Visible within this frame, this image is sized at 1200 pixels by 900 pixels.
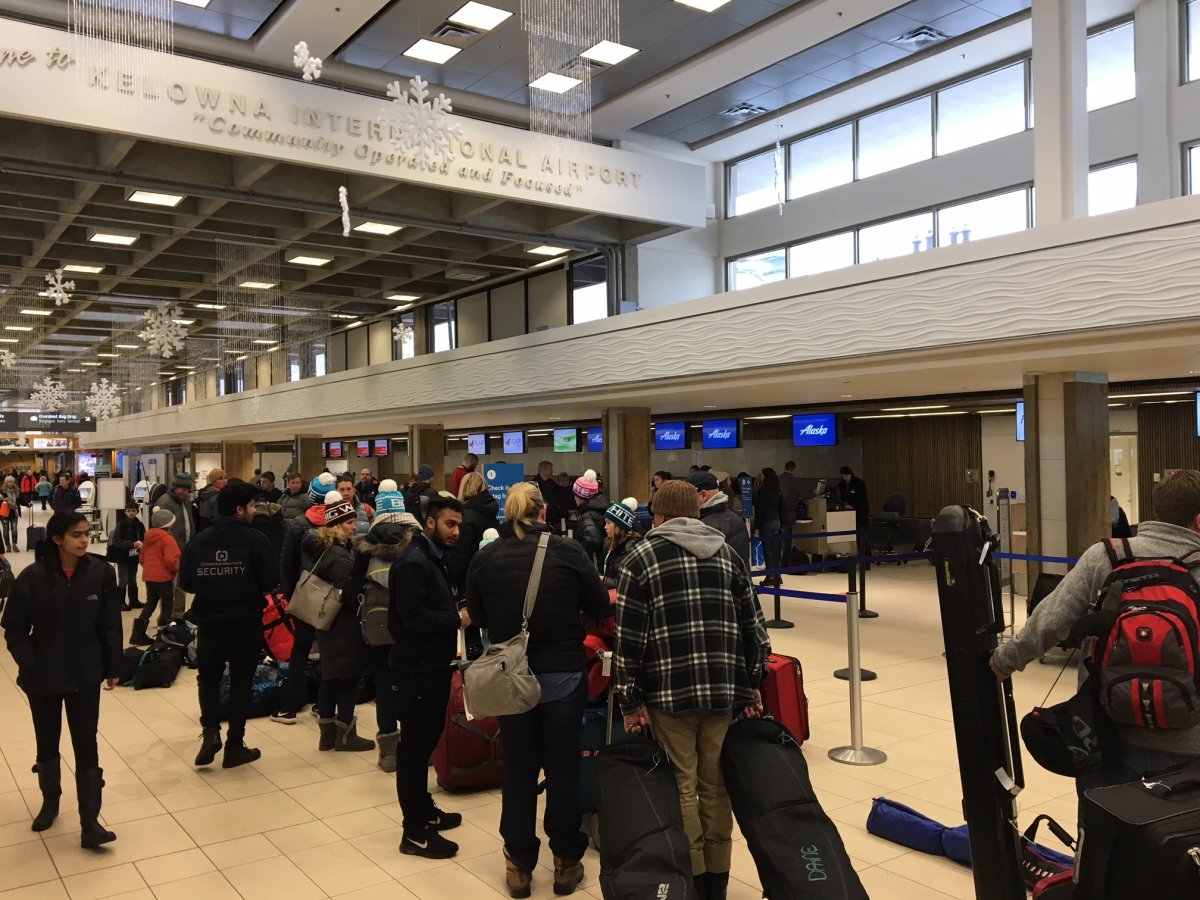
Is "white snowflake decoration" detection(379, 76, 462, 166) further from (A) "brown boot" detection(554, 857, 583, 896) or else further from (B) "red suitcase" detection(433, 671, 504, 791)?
(A) "brown boot" detection(554, 857, 583, 896)

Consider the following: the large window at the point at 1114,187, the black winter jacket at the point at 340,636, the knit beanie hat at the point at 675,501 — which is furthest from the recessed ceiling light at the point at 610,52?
the knit beanie hat at the point at 675,501

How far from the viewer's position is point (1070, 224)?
7.44 metres

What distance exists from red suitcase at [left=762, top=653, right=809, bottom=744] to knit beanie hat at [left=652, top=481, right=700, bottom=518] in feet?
6.09

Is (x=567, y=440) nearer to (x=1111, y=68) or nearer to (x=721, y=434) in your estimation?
(x=721, y=434)

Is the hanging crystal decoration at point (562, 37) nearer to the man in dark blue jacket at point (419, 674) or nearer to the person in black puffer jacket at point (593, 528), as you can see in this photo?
the person in black puffer jacket at point (593, 528)

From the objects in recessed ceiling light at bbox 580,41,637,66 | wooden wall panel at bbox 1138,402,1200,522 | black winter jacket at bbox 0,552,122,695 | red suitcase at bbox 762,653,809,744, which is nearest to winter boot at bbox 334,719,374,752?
black winter jacket at bbox 0,552,122,695

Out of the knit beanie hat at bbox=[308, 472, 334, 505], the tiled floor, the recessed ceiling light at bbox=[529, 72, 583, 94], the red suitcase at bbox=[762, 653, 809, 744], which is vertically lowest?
the tiled floor

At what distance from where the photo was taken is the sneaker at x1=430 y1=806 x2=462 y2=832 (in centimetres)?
432

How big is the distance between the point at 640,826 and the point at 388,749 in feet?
9.47

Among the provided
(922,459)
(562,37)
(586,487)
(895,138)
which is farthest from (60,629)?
(922,459)

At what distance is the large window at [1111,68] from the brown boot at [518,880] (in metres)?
12.0

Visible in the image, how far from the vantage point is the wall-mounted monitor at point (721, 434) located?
16.7 meters

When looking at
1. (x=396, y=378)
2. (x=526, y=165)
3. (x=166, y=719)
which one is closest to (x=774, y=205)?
(x=526, y=165)

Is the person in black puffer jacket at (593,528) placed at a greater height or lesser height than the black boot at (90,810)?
greater
